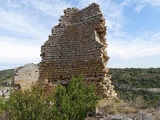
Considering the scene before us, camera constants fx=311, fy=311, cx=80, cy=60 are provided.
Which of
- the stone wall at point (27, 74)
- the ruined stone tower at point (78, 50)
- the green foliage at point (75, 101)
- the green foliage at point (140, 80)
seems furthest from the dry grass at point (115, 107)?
the green foliage at point (140, 80)

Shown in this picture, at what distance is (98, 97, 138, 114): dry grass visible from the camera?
7.96 m

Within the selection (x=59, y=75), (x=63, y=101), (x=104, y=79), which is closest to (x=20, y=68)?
(x=59, y=75)

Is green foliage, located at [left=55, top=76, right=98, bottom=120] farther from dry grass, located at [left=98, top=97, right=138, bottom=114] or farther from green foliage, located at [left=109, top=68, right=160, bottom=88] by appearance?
green foliage, located at [left=109, top=68, right=160, bottom=88]

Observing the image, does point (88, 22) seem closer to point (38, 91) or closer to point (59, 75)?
point (59, 75)

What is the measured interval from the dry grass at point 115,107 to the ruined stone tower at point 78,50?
0.68 meters

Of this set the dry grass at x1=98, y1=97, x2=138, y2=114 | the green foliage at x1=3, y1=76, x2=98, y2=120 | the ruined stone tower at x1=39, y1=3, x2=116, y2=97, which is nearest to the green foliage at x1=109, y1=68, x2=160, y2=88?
the ruined stone tower at x1=39, y1=3, x2=116, y2=97

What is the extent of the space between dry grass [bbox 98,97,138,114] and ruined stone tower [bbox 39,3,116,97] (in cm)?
68

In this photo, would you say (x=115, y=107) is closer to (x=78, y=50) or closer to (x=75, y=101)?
(x=75, y=101)

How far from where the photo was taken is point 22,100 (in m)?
7.08

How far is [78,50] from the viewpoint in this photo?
10594mm

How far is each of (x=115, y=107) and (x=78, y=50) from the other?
290 centimetres

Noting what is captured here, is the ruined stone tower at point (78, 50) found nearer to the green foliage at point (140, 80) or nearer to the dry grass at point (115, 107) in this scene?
the dry grass at point (115, 107)

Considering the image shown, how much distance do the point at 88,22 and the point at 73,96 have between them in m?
3.77

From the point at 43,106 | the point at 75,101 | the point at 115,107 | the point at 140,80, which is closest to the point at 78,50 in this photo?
the point at 115,107
